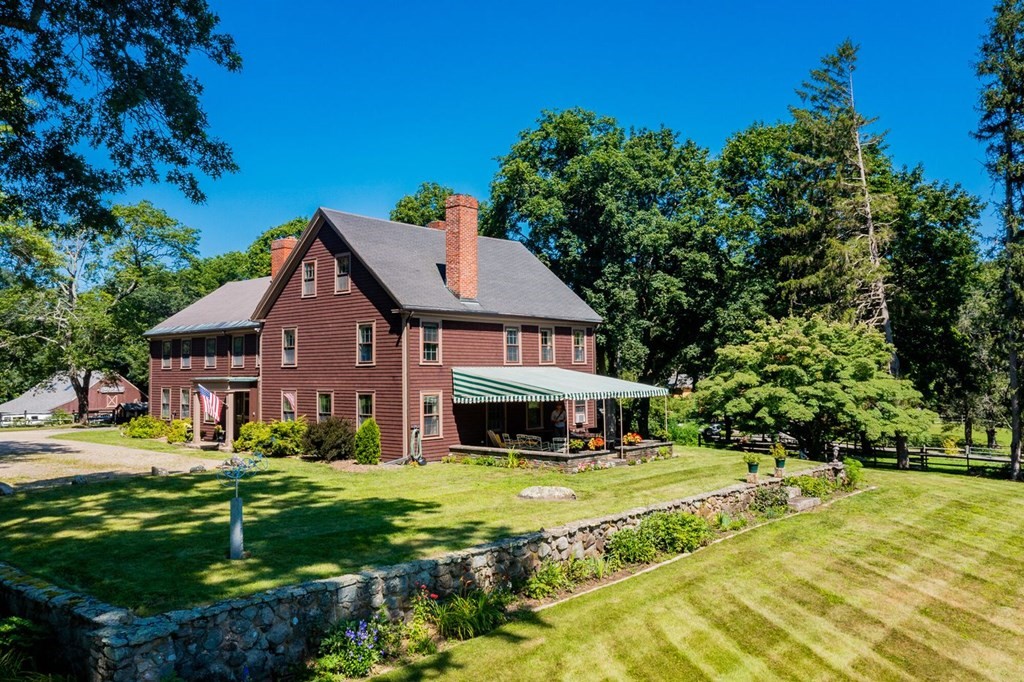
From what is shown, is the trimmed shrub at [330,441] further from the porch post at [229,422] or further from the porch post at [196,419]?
the porch post at [196,419]

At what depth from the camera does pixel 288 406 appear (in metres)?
27.5

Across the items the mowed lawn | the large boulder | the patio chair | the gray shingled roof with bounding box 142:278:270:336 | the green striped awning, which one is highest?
the gray shingled roof with bounding box 142:278:270:336

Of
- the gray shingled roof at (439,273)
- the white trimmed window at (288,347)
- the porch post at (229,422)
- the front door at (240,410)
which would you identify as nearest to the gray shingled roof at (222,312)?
the front door at (240,410)

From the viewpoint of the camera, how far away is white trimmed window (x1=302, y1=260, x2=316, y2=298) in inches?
1044

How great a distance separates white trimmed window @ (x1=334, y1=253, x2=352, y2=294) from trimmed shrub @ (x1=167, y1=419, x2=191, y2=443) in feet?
37.0

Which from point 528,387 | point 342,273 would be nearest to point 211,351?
point 342,273

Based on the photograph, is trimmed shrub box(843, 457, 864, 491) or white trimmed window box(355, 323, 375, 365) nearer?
trimmed shrub box(843, 457, 864, 491)

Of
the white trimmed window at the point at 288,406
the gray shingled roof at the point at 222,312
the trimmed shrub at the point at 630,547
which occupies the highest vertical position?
the gray shingled roof at the point at 222,312

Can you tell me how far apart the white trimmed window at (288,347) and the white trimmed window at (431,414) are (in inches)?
287

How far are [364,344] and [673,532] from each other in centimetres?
1465

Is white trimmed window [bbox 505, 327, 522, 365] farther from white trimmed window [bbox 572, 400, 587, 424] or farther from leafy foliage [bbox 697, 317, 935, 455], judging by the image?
leafy foliage [bbox 697, 317, 935, 455]

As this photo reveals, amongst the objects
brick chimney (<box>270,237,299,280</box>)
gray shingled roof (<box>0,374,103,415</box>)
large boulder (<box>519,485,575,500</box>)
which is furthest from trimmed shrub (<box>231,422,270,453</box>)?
gray shingled roof (<box>0,374,103,415</box>)

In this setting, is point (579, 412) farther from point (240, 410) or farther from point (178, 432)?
point (178, 432)

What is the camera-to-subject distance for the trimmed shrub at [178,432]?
30000mm
